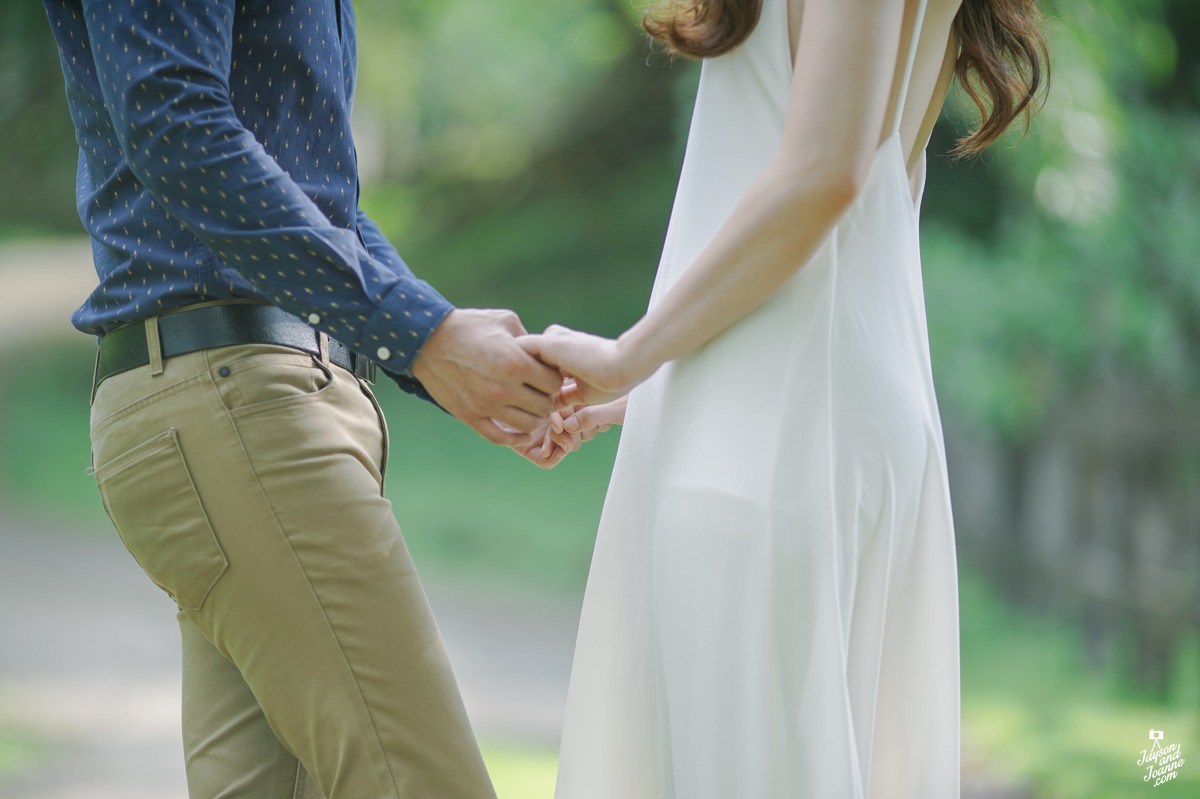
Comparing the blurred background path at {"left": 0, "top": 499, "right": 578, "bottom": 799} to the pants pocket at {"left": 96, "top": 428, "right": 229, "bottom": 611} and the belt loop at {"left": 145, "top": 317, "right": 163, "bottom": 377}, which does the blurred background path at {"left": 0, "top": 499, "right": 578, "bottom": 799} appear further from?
the belt loop at {"left": 145, "top": 317, "right": 163, "bottom": 377}

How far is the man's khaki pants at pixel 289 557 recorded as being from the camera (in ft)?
4.48

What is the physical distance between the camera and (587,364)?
1429mm

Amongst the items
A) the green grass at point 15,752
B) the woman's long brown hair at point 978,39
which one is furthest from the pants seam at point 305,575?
the green grass at point 15,752

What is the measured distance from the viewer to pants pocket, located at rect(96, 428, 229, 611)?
1.37 m

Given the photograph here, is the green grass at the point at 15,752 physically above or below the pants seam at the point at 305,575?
below

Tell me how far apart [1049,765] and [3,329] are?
8.92 metres

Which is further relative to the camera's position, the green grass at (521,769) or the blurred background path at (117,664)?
the blurred background path at (117,664)

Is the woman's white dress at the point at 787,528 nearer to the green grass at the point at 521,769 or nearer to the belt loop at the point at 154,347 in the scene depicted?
the belt loop at the point at 154,347

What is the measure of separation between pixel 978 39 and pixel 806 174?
0.42 metres

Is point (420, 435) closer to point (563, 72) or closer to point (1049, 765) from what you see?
point (563, 72)

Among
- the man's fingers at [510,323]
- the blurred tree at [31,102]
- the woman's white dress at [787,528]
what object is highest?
the blurred tree at [31,102]

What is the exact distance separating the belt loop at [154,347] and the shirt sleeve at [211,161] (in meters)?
0.13

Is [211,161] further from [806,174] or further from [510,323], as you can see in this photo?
[806,174]

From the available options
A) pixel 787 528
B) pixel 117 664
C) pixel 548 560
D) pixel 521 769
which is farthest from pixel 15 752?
pixel 548 560
